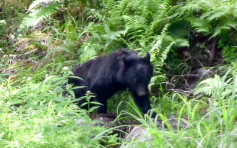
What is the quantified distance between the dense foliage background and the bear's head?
0.28 m

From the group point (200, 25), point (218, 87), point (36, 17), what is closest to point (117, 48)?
point (200, 25)

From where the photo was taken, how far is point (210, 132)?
15.3 ft

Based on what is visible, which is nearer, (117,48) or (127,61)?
(127,61)

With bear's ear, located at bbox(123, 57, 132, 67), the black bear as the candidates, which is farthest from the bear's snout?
bear's ear, located at bbox(123, 57, 132, 67)

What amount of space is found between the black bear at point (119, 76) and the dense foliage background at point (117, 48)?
250mm

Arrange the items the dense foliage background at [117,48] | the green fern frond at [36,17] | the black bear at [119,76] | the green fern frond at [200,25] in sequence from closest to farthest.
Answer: the dense foliage background at [117,48], the black bear at [119,76], the green fern frond at [200,25], the green fern frond at [36,17]

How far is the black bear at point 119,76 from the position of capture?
6539mm

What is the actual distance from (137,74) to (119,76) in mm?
314

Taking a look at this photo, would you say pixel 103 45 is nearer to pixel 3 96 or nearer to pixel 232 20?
pixel 232 20

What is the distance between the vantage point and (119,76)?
6711mm

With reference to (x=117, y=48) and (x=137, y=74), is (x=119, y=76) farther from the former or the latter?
(x=117, y=48)

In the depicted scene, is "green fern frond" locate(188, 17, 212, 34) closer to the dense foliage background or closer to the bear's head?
the dense foliage background

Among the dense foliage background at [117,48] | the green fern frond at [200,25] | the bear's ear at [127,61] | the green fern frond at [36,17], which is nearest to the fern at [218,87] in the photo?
the dense foliage background at [117,48]

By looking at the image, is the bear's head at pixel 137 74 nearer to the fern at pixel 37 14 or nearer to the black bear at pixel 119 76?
the black bear at pixel 119 76
